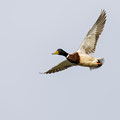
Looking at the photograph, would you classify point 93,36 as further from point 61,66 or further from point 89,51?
point 61,66

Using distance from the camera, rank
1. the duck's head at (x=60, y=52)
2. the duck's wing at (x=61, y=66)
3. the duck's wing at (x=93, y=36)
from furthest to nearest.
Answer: the duck's wing at (x=61, y=66) → the duck's head at (x=60, y=52) → the duck's wing at (x=93, y=36)

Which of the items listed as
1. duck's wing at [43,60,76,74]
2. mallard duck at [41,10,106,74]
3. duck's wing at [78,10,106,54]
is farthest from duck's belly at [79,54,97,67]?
duck's wing at [43,60,76,74]

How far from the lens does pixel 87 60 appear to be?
1731 centimetres

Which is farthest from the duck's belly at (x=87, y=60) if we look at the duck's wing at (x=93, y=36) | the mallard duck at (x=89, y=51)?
the duck's wing at (x=93, y=36)

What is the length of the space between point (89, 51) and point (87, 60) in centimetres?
61

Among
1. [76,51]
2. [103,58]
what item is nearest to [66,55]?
[76,51]

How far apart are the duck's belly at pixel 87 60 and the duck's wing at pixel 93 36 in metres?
0.35

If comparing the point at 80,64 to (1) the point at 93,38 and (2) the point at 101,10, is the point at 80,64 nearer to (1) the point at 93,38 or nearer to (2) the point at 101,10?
(1) the point at 93,38

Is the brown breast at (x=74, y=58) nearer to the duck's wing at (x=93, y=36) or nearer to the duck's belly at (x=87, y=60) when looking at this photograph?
the duck's belly at (x=87, y=60)

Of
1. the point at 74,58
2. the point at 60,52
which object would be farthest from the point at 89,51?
the point at 60,52

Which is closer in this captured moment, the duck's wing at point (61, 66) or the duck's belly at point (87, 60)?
the duck's belly at point (87, 60)

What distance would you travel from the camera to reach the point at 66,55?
17.6 meters

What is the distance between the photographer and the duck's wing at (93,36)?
17483mm

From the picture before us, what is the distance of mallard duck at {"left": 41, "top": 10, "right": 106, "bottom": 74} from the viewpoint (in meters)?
17.3
